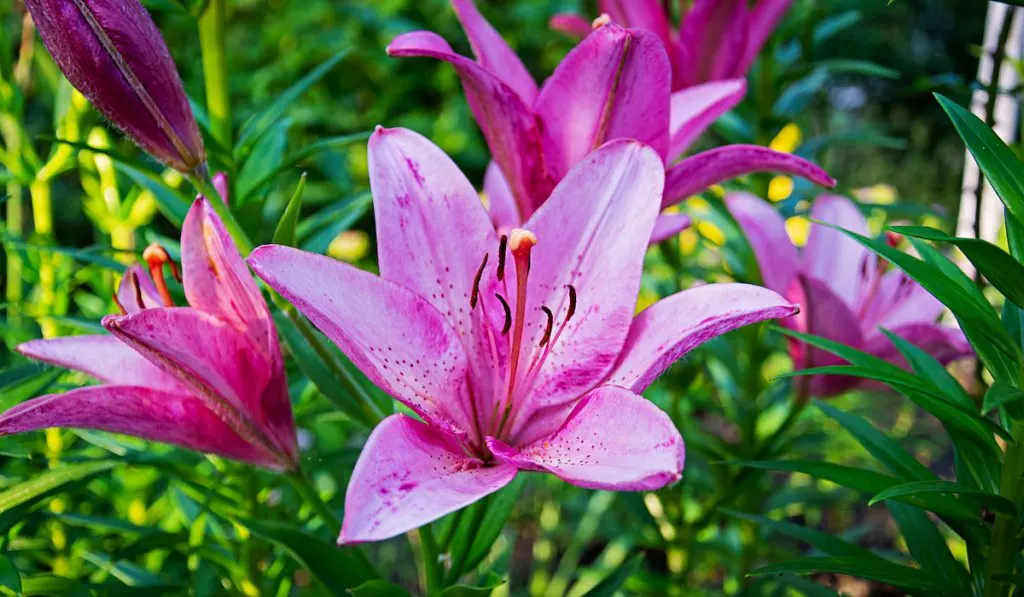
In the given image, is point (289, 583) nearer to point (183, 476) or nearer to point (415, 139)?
point (183, 476)

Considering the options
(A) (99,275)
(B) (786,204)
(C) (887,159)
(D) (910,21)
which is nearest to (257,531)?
(A) (99,275)

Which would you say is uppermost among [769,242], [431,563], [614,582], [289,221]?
[289,221]

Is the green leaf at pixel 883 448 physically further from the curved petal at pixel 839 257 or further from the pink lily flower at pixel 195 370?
the pink lily flower at pixel 195 370

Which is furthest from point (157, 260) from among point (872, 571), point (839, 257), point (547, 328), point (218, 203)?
point (839, 257)

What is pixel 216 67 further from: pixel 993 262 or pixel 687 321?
pixel 993 262

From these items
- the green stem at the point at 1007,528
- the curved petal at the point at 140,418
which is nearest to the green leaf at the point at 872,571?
the green stem at the point at 1007,528
